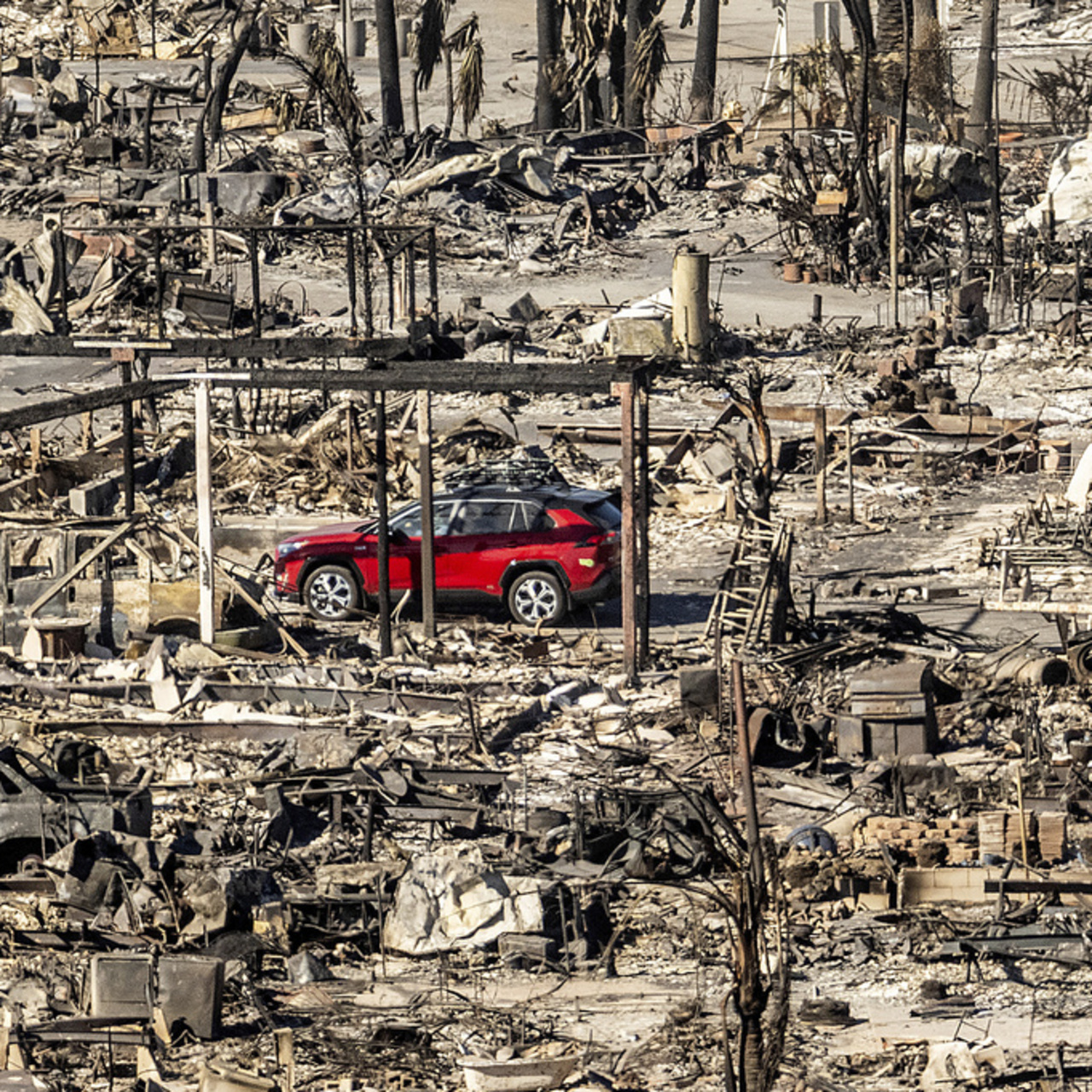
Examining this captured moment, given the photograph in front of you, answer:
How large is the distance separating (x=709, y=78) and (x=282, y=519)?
3202cm

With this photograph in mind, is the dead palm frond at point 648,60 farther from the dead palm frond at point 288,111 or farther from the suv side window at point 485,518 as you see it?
the suv side window at point 485,518

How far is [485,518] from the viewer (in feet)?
78.2

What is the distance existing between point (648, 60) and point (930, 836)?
134 feet

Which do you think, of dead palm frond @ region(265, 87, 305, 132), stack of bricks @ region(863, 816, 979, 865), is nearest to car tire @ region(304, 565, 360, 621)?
stack of bricks @ region(863, 816, 979, 865)

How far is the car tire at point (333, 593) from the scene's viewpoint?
24047 millimetres

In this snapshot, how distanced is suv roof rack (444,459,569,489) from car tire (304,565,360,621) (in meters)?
1.97

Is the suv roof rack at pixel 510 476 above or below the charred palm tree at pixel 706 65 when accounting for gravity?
below

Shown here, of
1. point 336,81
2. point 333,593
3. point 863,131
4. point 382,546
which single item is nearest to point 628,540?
point 382,546

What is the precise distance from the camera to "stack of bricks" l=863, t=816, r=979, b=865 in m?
Result: 16.2

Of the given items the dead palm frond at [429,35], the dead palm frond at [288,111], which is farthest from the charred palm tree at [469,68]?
the dead palm frond at [288,111]

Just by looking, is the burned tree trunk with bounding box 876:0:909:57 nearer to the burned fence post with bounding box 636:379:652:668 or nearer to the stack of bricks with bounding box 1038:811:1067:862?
the burned fence post with bounding box 636:379:652:668

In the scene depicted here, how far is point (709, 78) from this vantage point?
57.1 metres

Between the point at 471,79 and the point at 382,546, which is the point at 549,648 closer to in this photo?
the point at 382,546

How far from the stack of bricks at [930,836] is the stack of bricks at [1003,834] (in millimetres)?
110
